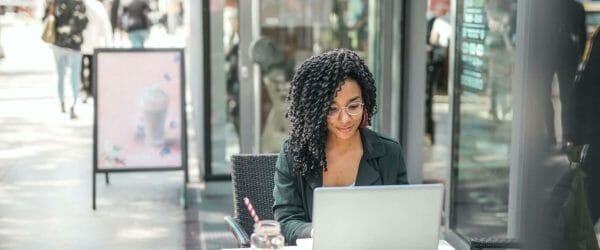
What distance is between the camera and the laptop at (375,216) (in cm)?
236

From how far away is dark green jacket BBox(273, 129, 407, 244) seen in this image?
2.94 metres

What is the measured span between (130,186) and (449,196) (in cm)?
264

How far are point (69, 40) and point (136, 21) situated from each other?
25.9 inches

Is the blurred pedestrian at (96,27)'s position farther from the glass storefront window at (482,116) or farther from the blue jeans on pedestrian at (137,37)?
the glass storefront window at (482,116)

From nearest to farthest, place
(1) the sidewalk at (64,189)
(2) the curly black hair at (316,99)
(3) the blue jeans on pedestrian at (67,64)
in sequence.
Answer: (2) the curly black hair at (316,99) → (1) the sidewalk at (64,189) → (3) the blue jeans on pedestrian at (67,64)

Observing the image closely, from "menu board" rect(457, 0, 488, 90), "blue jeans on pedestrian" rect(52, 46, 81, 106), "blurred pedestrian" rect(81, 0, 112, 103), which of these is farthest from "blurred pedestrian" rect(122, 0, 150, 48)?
"menu board" rect(457, 0, 488, 90)

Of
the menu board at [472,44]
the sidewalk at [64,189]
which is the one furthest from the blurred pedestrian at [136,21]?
Answer: the menu board at [472,44]

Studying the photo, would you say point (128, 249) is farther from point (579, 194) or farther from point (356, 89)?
point (579, 194)

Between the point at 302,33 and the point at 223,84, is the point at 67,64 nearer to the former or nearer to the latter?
the point at 223,84

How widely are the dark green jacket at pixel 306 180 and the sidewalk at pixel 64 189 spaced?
2300 millimetres

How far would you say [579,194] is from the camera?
7.20 ft

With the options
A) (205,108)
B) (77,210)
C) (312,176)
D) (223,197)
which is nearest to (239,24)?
(205,108)

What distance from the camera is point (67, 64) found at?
8.88 m

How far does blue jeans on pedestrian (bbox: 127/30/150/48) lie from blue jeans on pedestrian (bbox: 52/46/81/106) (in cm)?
59
